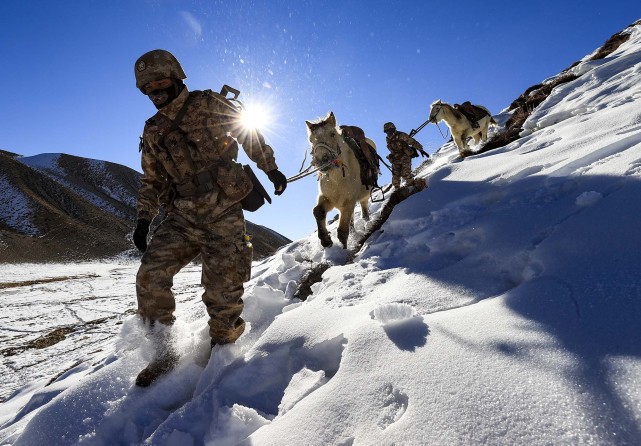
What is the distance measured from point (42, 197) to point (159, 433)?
57.3 metres

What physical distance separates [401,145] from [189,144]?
26.6 ft

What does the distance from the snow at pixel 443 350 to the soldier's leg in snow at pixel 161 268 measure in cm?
19

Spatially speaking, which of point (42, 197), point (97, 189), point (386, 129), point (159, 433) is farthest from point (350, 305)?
point (97, 189)

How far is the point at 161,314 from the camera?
304 cm

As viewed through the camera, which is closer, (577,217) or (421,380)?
(421,380)

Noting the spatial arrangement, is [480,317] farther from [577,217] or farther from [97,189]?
[97,189]

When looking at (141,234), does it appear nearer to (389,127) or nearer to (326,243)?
(326,243)

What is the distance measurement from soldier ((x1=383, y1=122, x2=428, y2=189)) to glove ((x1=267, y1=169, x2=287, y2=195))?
7241 mm

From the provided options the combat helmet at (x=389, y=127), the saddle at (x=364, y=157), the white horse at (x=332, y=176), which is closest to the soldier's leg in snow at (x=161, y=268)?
the white horse at (x=332, y=176)

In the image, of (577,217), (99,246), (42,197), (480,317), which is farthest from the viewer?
(42,197)

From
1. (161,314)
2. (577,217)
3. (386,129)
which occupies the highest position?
(386,129)

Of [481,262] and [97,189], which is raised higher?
[97,189]

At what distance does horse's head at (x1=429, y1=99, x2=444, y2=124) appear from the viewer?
40.1 feet

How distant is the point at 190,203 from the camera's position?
314 centimetres
